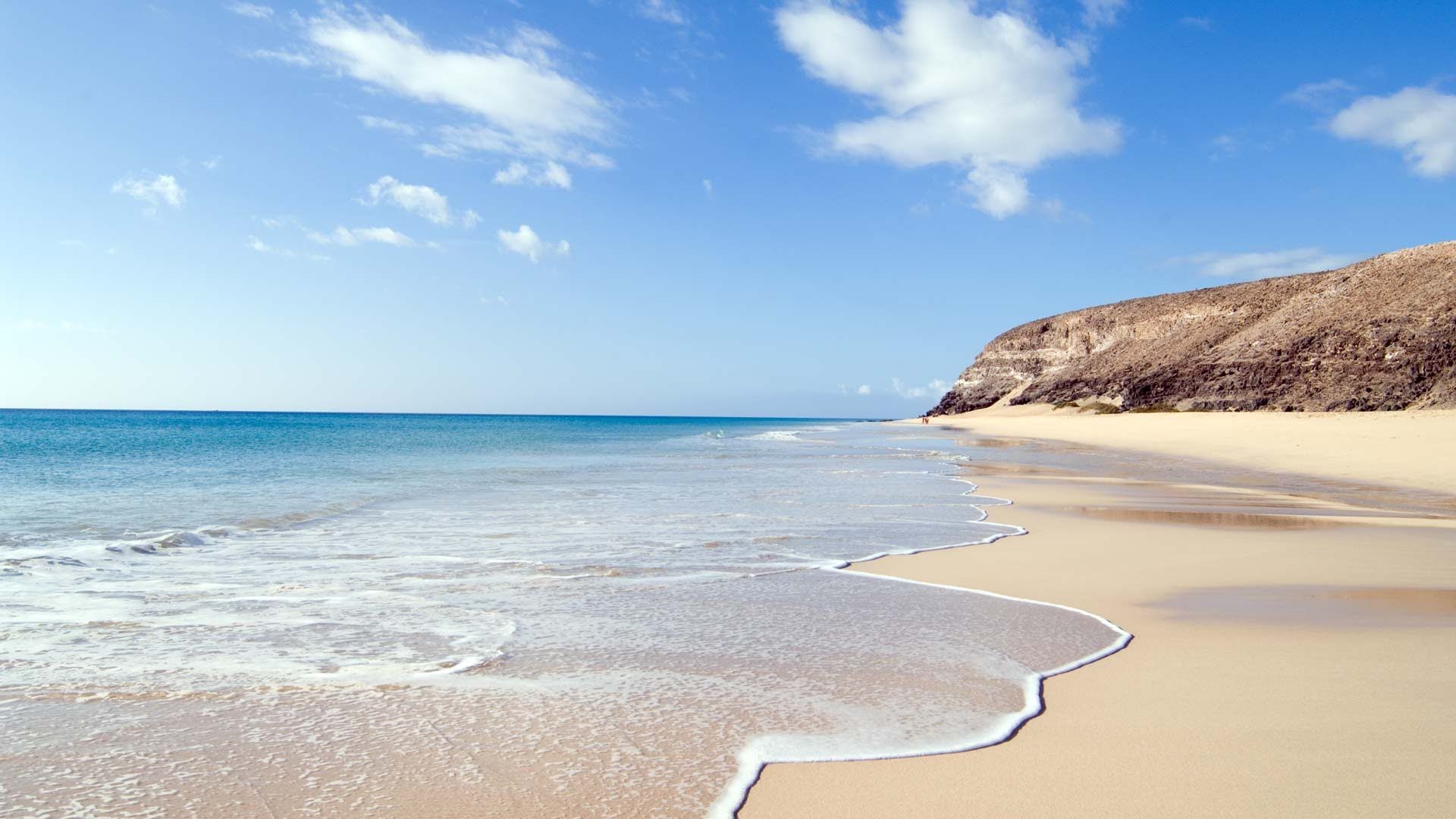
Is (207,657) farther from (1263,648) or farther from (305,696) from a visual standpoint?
(1263,648)

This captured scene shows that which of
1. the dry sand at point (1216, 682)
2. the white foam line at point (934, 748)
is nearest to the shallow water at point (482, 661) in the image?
the white foam line at point (934, 748)

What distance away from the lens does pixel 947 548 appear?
865 cm

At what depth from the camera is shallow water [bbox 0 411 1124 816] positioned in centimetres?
297

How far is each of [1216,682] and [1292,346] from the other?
54771mm

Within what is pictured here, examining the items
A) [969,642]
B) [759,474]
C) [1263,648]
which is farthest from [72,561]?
[759,474]

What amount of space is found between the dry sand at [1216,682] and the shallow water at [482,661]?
285mm

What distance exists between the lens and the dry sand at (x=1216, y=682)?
284 cm

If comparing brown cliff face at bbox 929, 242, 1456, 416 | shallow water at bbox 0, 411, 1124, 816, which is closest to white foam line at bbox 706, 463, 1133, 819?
shallow water at bbox 0, 411, 1124, 816

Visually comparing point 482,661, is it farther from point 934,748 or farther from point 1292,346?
point 1292,346

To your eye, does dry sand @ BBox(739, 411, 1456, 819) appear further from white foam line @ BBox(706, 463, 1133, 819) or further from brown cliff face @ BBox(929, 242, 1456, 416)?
brown cliff face @ BBox(929, 242, 1456, 416)

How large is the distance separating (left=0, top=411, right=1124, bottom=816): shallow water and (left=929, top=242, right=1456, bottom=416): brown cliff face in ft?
145

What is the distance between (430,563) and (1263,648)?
6.37 m

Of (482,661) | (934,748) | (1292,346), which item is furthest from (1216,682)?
(1292,346)

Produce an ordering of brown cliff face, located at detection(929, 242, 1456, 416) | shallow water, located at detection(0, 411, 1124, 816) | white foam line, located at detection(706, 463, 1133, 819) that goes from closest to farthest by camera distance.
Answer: white foam line, located at detection(706, 463, 1133, 819) → shallow water, located at detection(0, 411, 1124, 816) → brown cliff face, located at detection(929, 242, 1456, 416)
